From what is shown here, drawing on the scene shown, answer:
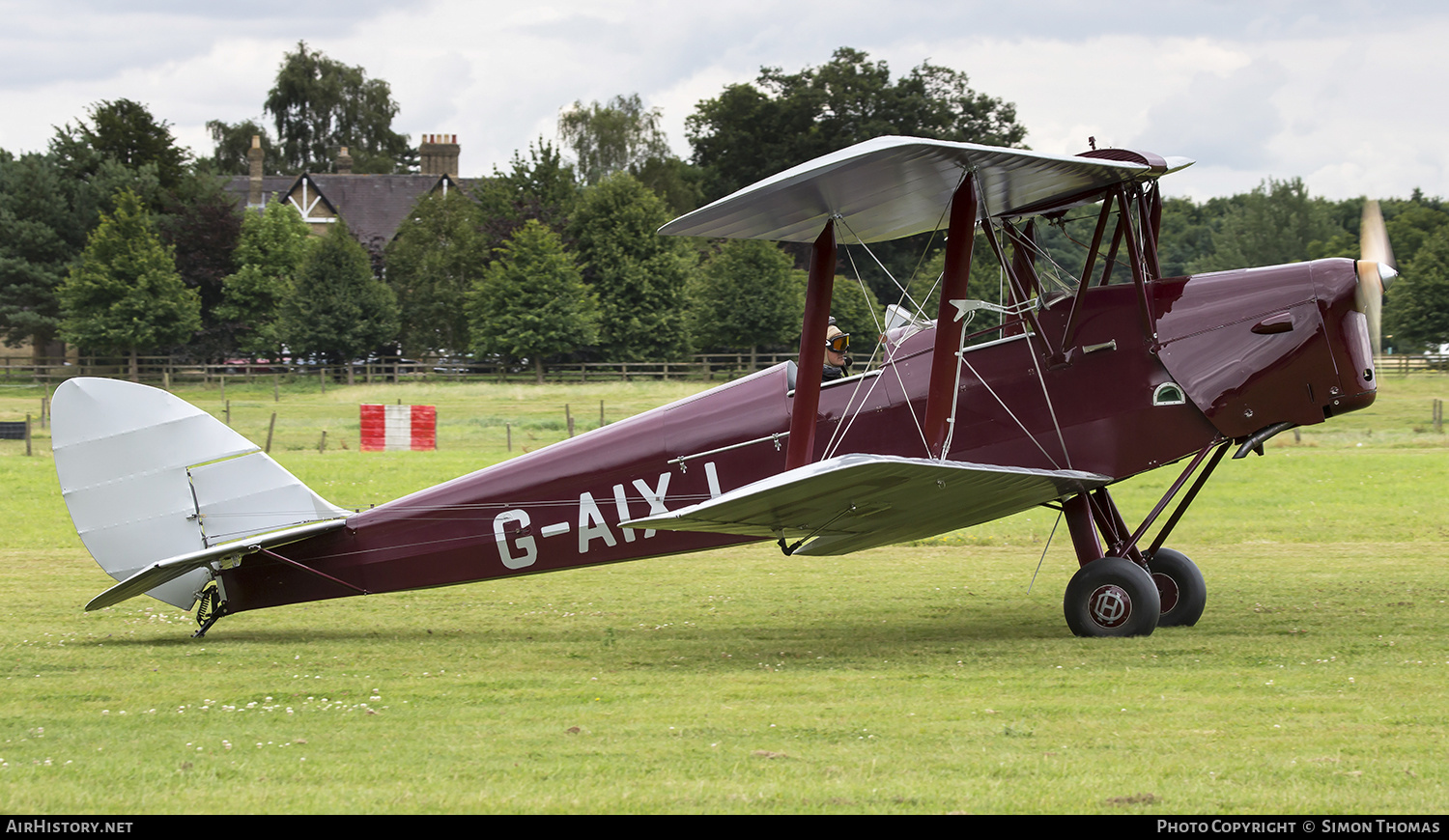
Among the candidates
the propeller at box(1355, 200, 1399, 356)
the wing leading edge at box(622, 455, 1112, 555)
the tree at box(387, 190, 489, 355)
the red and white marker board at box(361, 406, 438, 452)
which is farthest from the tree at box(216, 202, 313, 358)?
the propeller at box(1355, 200, 1399, 356)

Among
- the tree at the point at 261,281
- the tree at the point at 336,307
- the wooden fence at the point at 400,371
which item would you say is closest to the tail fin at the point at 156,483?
the wooden fence at the point at 400,371

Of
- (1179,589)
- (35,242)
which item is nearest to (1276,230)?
(1179,589)

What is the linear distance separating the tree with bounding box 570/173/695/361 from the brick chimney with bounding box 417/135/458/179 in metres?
29.4

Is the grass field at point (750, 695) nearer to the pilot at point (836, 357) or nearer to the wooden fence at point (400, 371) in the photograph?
the pilot at point (836, 357)

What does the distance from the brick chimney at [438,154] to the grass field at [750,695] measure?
7338 cm

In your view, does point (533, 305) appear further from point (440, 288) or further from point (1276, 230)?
point (1276, 230)

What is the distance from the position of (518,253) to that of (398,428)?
76.7ft

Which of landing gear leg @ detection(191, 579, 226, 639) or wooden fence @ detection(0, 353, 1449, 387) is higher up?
wooden fence @ detection(0, 353, 1449, 387)

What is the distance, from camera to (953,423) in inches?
348

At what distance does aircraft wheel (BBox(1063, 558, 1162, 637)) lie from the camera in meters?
8.58

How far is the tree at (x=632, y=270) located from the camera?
53906 millimetres

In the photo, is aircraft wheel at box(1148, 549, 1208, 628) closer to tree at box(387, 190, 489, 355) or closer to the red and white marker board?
the red and white marker board

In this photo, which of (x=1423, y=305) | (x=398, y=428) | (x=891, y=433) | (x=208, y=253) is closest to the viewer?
(x=891, y=433)
